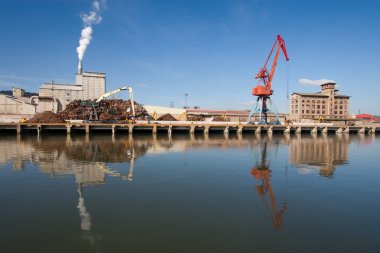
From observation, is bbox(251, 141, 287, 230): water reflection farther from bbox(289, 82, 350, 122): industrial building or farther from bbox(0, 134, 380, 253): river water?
bbox(289, 82, 350, 122): industrial building

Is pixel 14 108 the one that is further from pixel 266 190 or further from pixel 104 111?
pixel 266 190

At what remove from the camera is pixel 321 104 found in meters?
118

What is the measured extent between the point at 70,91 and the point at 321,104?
10600cm

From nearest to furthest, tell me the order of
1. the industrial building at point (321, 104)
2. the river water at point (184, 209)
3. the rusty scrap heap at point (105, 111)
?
the river water at point (184, 209) → the rusty scrap heap at point (105, 111) → the industrial building at point (321, 104)

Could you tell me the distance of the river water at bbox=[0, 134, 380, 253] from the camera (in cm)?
736

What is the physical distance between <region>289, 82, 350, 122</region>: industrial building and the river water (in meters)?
105

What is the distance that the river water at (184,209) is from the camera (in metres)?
7.36

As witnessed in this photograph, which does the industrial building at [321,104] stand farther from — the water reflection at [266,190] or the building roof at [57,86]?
the water reflection at [266,190]

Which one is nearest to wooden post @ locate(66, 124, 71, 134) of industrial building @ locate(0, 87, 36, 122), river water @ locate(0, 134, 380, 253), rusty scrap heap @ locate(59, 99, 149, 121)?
rusty scrap heap @ locate(59, 99, 149, 121)

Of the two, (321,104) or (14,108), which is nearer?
(14,108)

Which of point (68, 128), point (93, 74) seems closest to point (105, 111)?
point (68, 128)

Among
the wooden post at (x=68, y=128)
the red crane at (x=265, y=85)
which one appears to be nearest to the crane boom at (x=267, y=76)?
the red crane at (x=265, y=85)

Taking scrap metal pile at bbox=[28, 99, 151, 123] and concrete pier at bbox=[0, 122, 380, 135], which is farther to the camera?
scrap metal pile at bbox=[28, 99, 151, 123]

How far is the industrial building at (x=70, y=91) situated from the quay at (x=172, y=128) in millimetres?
28587
